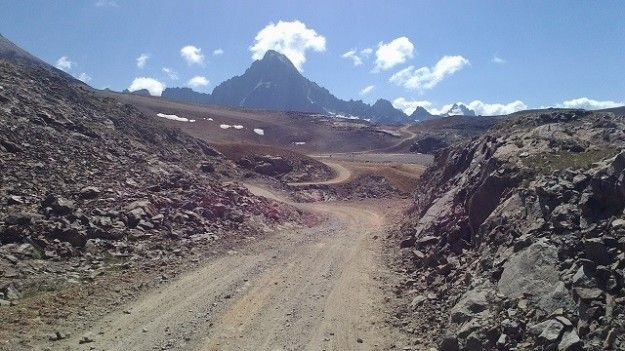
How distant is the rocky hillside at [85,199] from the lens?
55.2 feet

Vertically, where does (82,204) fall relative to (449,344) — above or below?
above

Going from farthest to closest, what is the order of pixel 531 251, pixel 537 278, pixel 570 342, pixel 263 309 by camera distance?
pixel 263 309
pixel 531 251
pixel 537 278
pixel 570 342

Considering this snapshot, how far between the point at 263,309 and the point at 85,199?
12.1m

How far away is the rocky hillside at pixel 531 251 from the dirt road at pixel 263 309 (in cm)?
166

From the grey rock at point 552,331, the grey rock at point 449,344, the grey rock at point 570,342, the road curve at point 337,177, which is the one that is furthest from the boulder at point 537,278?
the road curve at point 337,177

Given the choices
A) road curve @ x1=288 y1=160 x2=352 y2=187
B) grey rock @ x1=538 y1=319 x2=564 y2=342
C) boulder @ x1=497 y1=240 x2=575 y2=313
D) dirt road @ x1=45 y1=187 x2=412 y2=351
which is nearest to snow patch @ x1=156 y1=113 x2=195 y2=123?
road curve @ x1=288 y1=160 x2=352 y2=187

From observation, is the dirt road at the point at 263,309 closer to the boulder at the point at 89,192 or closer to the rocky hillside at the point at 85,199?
the rocky hillside at the point at 85,199

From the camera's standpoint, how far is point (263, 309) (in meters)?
14.7

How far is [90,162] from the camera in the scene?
2652cm

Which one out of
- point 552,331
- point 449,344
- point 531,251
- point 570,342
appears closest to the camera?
point 570,342

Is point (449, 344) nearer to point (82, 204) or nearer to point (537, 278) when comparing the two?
point (537, 278)

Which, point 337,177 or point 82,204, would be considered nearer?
point 82,204

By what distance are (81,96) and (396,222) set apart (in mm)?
29693

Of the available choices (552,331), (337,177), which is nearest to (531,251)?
(552,331)
